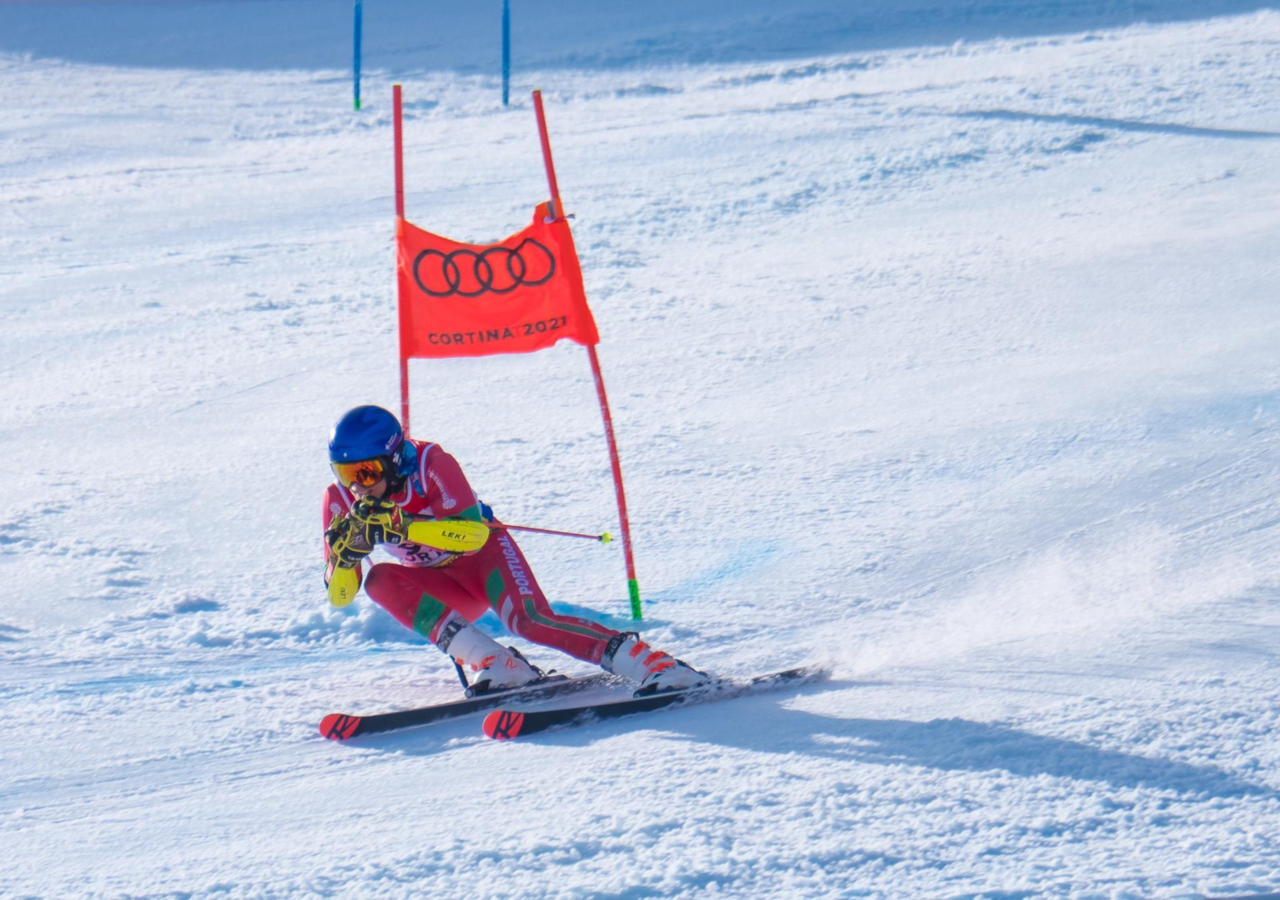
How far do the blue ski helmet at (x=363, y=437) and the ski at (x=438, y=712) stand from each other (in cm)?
86

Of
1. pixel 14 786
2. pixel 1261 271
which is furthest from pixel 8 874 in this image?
pixel 1261 271

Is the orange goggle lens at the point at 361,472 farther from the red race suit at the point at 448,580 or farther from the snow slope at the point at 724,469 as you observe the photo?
the snow slope at the point at 724,469

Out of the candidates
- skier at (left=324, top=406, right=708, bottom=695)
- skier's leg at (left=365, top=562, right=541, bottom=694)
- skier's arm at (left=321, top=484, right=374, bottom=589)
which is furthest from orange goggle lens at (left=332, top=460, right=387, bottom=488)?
skier's leg at (left=365, top=562, right=541, bottom=694)

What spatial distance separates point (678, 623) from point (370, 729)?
140 centimetres

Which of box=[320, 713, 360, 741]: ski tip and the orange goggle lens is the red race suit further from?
box=[320, 713, 360, 741]: ski tip

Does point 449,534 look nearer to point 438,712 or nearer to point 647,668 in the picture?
point 438,712

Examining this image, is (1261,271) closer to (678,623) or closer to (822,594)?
(822,594)

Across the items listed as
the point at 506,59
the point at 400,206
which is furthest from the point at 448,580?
the point at 506,59

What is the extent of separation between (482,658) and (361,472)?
766mm

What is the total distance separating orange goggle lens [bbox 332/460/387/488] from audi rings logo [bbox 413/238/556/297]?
3.43ft

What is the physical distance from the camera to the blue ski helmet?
4.24 meters

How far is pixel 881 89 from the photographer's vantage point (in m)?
13.2

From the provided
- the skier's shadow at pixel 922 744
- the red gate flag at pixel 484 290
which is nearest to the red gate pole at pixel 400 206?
the red gate flag at pixel 484 290

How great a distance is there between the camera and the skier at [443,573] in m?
4.27
